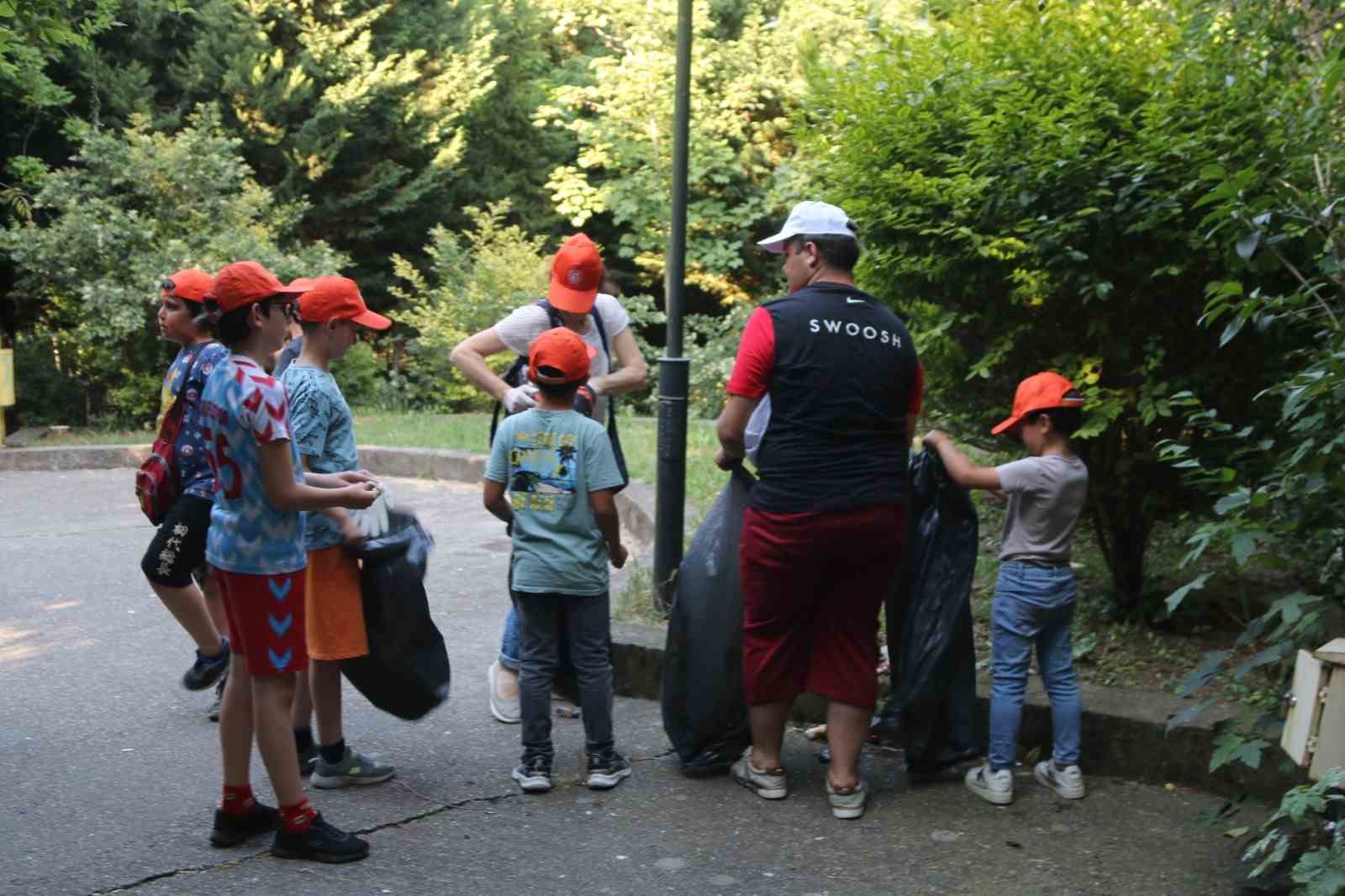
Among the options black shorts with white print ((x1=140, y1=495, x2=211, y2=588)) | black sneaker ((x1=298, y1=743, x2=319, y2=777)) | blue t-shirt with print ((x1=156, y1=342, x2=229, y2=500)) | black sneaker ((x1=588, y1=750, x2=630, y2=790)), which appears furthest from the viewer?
black shorts with white print ((x1=140, y1=495, x2=211, y2=588))

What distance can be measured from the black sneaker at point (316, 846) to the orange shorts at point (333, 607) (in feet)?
2.19

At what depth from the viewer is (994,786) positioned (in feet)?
14.9

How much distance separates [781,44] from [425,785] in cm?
1720

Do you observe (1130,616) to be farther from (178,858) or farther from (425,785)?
(178,858)

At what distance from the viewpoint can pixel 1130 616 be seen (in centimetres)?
571

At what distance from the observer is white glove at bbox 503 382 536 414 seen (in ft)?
16.7

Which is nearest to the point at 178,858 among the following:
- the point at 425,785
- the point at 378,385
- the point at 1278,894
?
the point at 425,785

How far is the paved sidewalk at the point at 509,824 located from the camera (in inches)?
155

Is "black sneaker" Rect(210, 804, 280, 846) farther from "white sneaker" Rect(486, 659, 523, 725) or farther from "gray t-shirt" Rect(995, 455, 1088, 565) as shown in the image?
"gray t-shirt" Rect(995, 455, 1088, 565)

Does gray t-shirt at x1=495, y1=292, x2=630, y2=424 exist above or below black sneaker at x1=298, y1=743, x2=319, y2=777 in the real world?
above

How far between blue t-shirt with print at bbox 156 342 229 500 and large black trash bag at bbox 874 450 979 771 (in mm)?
2613

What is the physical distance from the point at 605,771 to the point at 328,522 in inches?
50.1

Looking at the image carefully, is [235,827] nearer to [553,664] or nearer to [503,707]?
[553,664]

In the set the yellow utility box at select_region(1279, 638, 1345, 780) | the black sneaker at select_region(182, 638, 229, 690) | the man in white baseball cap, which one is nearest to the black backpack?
the man in white baseball cap
